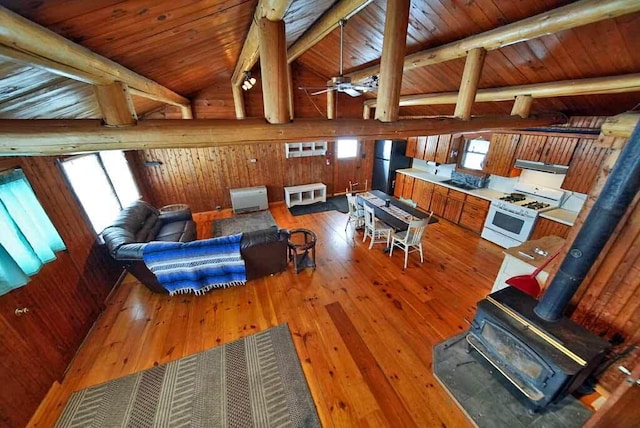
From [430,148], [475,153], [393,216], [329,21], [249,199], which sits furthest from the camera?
[249,199]

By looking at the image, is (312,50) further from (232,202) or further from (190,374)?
(190,374)

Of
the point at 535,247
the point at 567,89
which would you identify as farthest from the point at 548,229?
the point at 567,89

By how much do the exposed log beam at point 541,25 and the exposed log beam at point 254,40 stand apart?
6.36 feet

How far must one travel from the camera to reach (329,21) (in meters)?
2.56

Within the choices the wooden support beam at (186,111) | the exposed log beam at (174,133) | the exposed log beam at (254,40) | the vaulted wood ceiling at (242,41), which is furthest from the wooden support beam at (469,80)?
the wooden support beam at (186,111)

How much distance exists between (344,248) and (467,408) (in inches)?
103

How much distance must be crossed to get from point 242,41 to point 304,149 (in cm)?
335

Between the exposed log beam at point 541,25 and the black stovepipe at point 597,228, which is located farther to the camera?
the exposed log beam at point 541,25

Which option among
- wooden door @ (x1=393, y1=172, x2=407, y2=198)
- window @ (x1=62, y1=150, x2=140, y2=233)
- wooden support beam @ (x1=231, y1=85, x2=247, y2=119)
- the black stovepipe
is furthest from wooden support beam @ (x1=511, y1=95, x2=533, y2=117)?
window @ (x1=62, y1=150, x2=140, y2=233)

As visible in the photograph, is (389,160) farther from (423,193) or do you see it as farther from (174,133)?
(174,133)

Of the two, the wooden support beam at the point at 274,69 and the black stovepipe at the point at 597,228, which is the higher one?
the wooden support beam at the point at 274,69

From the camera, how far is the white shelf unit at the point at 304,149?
19.7 feet

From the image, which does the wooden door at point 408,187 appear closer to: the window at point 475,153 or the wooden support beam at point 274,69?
the window at point 475,153

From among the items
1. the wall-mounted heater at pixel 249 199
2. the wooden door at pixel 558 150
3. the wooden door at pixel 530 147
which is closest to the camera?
the wooden door at pixel 558 150
